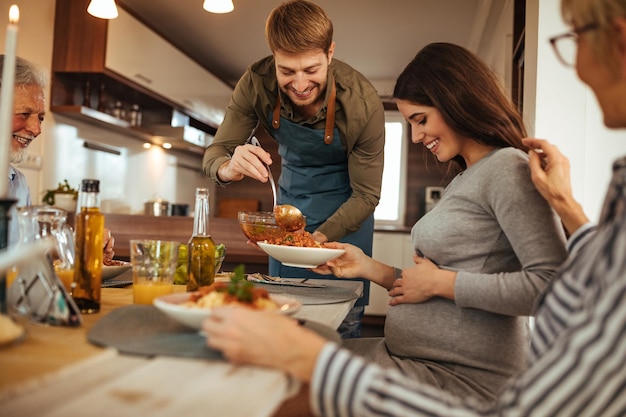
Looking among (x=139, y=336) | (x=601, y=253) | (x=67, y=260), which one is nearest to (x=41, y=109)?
(x=67, y=260)

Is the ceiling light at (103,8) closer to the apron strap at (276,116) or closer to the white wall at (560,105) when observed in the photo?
the apron strap at (276,116)

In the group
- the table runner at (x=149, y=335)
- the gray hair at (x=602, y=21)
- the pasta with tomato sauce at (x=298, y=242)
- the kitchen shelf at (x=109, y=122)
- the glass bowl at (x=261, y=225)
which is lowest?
the table runner at (x=149, y=335)

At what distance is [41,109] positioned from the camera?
2.06 metres

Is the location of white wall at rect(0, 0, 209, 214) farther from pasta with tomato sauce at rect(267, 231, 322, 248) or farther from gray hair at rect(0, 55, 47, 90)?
pasta with tomato sauce at rect(267, 231, 322, 248)

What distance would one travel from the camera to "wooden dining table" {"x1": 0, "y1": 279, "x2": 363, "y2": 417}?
1.91ft

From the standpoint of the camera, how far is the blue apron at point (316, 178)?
229 cm

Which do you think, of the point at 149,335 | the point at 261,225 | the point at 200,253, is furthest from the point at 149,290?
the point at 261,225

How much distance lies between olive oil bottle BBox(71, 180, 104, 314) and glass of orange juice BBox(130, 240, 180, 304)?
0.07 metres

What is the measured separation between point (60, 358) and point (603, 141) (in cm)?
227

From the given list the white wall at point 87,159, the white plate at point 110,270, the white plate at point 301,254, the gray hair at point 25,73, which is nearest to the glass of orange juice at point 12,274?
the white plate at point 110,270

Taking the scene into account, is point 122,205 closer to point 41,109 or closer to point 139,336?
point 41,109

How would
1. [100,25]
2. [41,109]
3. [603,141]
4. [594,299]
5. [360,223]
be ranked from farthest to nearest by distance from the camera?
[100,25] < [603,141] < [360,223] < [41,109] < [594,299]

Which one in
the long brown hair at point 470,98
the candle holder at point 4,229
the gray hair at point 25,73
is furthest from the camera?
the gray hair at point 25,73

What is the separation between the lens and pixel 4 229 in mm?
893
